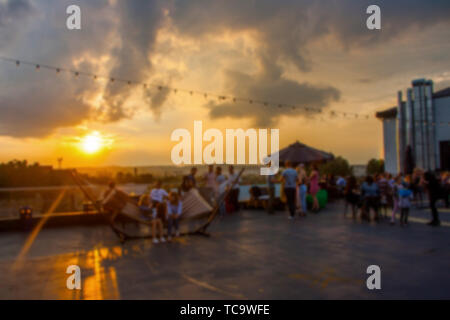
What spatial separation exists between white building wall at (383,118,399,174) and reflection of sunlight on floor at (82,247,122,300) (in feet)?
61.2

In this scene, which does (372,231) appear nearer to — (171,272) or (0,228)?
(171,272)

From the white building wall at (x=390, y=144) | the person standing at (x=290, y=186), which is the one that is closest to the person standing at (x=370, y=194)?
the person standing at (x=290, y=186)

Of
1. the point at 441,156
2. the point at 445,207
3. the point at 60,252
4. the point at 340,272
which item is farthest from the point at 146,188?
the point at 441,156

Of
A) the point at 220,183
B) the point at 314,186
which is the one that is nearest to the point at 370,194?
the point at 314,186

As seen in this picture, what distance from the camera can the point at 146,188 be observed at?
38.4 feet

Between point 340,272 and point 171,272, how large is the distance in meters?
2.30

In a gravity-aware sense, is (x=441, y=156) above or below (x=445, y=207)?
above

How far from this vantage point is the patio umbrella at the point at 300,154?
45.7 ft

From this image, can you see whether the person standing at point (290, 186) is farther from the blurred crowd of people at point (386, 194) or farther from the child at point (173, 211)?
the child at point (173, 211)

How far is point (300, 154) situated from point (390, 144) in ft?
30.9

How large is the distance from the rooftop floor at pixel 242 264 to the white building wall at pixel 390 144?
1318cm

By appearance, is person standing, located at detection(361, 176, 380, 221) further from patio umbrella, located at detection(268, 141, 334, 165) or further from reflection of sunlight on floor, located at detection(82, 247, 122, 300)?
reflection of sunlight on floor, located at detection(82, 247, 122, 300)

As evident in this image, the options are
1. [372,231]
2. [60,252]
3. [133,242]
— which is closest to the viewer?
[60,252]

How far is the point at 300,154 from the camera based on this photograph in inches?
557
